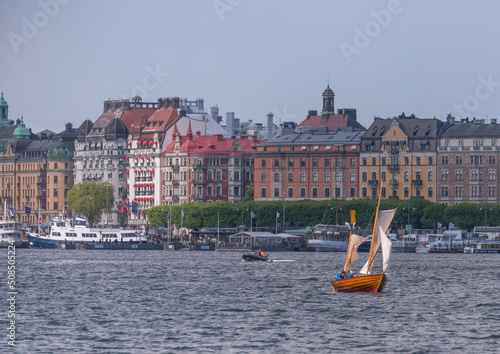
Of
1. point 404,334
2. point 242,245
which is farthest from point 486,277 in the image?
point 242,245

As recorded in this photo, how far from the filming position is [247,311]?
88.0m

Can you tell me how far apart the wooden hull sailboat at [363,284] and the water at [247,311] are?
760mm

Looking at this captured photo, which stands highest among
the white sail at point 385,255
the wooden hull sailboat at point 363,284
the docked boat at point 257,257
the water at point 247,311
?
the white sail at point 385,255

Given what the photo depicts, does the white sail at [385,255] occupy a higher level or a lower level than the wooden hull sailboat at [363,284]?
higher

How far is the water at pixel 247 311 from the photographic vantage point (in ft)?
237

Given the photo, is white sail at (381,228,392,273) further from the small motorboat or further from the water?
the small motorboat

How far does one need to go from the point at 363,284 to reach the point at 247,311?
1003cm

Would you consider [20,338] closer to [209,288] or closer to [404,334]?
[404,334]

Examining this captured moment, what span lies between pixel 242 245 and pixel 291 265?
49628 mm

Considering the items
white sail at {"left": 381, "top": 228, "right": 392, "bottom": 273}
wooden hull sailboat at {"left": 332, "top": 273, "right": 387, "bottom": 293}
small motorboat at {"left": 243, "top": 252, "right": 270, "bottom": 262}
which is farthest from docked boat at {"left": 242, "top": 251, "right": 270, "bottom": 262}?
white sail at {"left": 381, "top": 228, "right": 392, "bottom": 273}

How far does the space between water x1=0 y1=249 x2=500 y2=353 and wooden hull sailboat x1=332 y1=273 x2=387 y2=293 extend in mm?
760

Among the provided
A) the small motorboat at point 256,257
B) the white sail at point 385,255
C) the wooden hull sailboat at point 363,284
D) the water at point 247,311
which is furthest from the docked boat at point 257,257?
the white sail at point 385,255

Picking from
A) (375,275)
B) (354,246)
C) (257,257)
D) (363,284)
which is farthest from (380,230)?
(257,257)

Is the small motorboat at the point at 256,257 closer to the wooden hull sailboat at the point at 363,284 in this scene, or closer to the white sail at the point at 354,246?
the white sail at the point at 354,246
